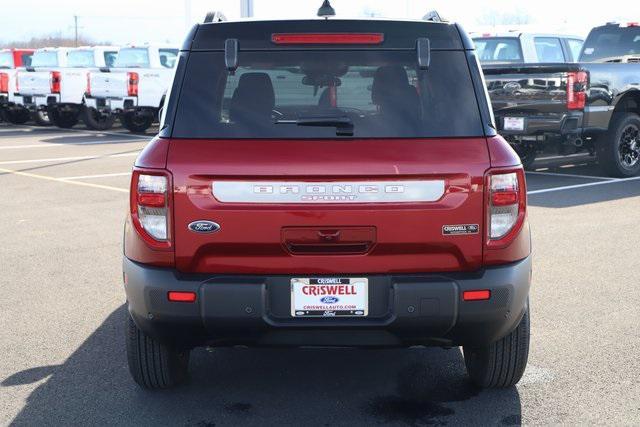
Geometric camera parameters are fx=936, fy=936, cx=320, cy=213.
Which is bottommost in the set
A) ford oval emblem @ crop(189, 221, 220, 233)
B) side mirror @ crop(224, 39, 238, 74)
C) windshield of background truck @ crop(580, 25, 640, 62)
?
ford oval emblem @ crop(189, 221, 220, 233)

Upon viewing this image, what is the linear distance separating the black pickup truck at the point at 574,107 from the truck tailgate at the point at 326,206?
8.16 metres

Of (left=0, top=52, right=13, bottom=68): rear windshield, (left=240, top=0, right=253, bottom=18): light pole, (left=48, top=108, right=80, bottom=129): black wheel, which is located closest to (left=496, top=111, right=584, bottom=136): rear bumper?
(left=240, top=0, right=253, bottom=18): light pole

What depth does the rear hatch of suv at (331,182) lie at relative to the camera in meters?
3.76

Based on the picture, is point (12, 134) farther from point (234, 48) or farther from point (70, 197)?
point (234, 48)

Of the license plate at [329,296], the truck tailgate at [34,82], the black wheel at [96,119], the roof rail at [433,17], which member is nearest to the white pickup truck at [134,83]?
the black wheel at [96,119]

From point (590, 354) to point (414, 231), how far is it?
180cm

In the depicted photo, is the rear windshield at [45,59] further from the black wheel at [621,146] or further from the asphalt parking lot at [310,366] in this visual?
the asphalt parking lot at [310,366]

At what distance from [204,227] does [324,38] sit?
0.98m

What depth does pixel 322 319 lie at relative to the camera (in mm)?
3822

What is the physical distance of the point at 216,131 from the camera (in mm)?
3902

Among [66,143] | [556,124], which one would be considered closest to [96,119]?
[66,143]

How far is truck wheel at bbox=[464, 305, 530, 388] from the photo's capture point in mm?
4312

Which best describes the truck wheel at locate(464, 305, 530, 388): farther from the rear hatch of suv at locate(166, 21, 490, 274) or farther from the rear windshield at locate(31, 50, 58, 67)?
the rear windshield at locate(31, 50, 58, 67)

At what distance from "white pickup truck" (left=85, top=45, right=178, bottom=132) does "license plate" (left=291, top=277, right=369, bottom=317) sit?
17.0m
